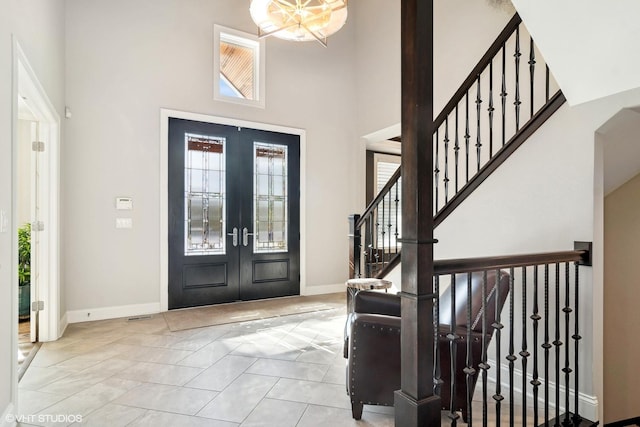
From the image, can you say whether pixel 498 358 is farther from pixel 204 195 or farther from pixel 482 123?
pixel 204 195

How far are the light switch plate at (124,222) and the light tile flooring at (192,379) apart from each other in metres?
1.20

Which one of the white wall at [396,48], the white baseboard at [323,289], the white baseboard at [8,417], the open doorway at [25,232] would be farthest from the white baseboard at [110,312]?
the white wall at [396,48]

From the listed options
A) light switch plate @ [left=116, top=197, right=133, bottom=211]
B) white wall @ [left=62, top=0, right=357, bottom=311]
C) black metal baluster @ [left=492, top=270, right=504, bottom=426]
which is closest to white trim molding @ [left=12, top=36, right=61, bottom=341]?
white wall @ [left=62, top=0, right=357, bottom=311]

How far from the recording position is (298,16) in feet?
13.1

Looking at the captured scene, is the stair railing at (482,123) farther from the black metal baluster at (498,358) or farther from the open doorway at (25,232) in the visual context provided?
the open doorway at (25,232)

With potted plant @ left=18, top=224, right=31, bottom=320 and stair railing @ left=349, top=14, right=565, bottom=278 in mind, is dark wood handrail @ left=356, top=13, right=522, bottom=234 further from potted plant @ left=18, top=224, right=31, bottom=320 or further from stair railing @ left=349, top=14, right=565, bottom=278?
potted plant @ left=18, top=224, right=31, bottom=320

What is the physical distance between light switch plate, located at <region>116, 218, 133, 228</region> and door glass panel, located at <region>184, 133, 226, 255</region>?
2.17 ft

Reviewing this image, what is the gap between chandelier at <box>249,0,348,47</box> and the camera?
154 inches

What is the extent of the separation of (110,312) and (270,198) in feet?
8.43

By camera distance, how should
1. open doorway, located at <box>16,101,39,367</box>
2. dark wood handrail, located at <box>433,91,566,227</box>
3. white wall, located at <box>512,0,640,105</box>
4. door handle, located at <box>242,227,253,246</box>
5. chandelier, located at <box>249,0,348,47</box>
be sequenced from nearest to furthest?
1. white wall, located at <box>512,0,640,105</box>
2. dark wood handrail, located at <box>433,91,566,227</box>
3. open doorway, located at <box>16,101,39,367</box>
4. chandelier, located at <box>249,0,348,47</box>
5. door handle, located at <box>242,227,253,246</box>

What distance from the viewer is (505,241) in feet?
8.49

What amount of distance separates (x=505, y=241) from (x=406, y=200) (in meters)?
1.56

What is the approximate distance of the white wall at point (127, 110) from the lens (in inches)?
165

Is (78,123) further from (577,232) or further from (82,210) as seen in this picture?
(577,232)
